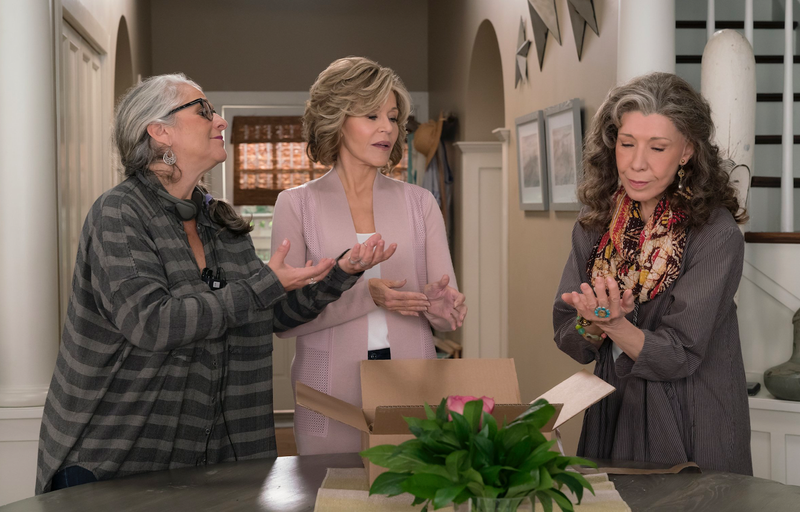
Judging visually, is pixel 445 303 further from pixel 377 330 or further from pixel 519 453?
pixel 519 453

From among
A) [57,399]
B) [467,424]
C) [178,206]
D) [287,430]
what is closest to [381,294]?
[178,206]

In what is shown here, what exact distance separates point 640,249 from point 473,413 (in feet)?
2.89

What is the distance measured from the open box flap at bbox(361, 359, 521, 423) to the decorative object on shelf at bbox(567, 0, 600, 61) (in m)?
1.73

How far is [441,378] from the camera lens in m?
1.36

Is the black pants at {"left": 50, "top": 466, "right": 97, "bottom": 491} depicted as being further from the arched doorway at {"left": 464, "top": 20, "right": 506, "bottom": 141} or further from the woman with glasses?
the arched doorway at {"left": 464, "top": 20, "right": 506, "bottom": 141}

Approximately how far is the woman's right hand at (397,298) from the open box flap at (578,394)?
50 centimetres

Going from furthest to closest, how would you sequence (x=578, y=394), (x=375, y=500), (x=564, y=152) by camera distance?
(x=564, y=152) < (x=578, y=394) < (x=375, y=500)

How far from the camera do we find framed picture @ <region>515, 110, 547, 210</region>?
11.1 ft

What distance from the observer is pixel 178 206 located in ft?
5.11

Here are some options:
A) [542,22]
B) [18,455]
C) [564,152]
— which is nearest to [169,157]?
[18,455]

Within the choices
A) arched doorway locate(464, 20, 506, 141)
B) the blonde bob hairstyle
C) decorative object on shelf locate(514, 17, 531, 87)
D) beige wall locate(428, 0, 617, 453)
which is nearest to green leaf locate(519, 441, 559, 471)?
the blonde bob hairstyle

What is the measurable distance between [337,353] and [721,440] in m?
0.87

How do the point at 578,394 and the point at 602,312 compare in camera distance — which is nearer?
the point at 578,394

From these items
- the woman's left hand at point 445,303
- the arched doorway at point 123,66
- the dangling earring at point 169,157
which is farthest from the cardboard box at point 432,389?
the arched doorway at point 123,66
